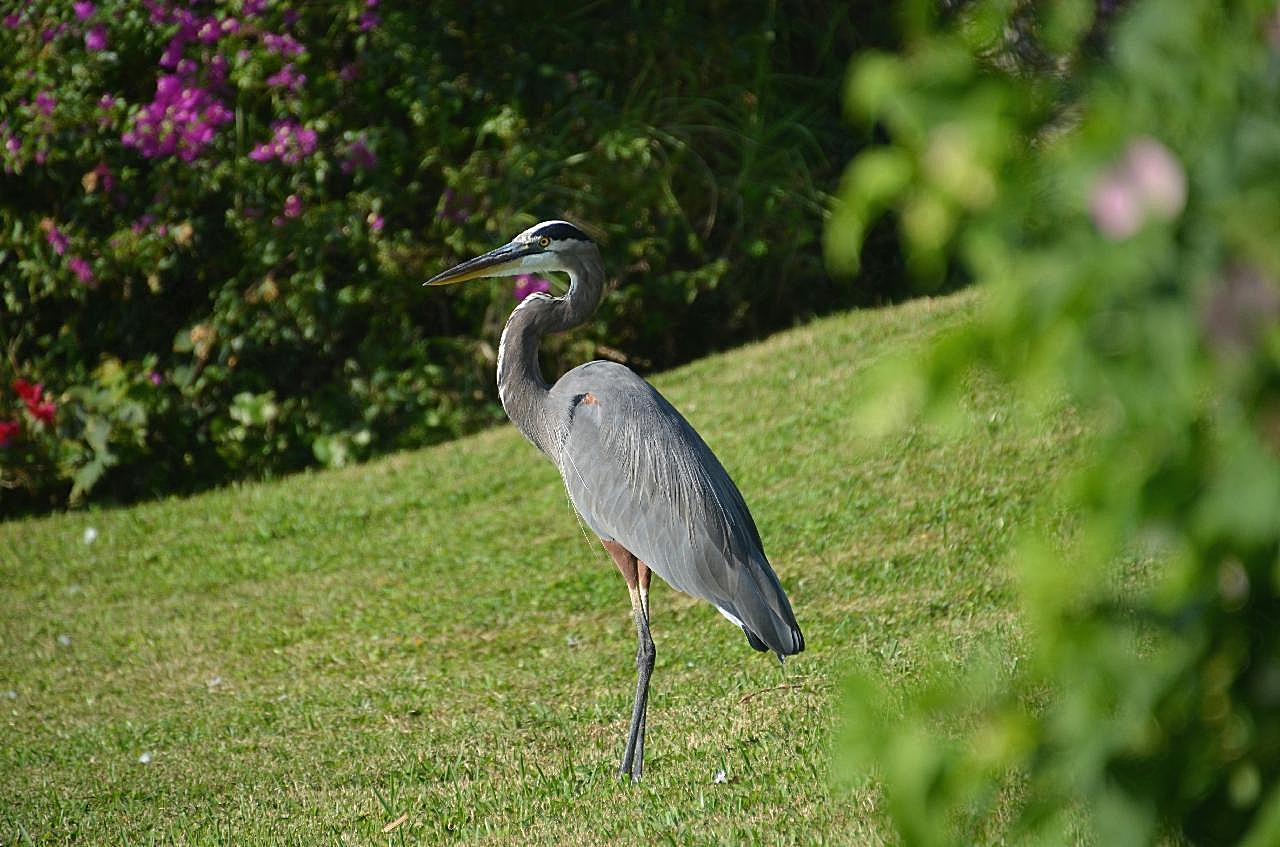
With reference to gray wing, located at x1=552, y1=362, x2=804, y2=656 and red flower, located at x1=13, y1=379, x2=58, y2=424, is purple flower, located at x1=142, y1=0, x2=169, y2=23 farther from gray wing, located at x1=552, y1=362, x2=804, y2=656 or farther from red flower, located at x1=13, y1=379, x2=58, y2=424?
gray wing, located at x1=552, y1=362, x2=804, y2=656

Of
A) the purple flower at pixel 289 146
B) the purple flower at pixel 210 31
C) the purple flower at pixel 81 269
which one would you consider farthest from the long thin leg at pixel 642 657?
the purple flower at pixel 210 31

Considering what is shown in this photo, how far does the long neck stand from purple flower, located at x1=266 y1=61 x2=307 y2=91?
15.7ft

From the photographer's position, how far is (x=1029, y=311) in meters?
1.43

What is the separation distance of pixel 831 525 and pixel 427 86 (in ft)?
14.4

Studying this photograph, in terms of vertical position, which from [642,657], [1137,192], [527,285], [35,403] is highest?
[1137,192]

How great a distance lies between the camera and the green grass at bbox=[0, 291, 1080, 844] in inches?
183

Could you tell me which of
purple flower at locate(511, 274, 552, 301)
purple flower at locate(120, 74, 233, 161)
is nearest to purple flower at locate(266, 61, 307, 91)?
purple flower at locate(120, 74, 233, 161)

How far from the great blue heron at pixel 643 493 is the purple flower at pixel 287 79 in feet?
16.0

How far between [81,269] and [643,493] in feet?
20.1

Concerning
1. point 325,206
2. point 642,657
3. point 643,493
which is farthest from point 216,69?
point 642,657

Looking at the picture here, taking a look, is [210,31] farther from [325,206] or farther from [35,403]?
[35,403]

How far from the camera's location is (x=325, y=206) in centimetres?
983

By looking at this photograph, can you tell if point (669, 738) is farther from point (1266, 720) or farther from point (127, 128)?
point (127, 128)

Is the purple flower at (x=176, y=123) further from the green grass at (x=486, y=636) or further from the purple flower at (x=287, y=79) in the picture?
the green grass at (x=486, y=636)
